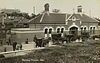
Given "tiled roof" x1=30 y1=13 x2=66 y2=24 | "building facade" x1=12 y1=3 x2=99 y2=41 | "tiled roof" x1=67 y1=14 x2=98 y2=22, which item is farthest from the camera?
"tiled roof" x1=67 y1=14 x2=98 y2=22

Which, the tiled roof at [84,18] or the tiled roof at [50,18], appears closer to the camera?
the tiled roof at [50,18]

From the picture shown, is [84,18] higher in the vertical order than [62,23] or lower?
higher

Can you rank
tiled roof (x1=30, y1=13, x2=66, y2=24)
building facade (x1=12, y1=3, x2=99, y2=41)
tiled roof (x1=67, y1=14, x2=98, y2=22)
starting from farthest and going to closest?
tiled roof (x1=67, y1=14, x2=98, y2=22) → tiled roof (x1=30, y1=13, x2=66, y2=24) → building facade (x1=12, y1=3, x2=99, y2=41)

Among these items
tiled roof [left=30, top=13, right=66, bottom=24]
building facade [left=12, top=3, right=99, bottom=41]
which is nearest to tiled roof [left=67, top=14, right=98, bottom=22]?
building facade [left=12, top=3, right=99, bottom=41]

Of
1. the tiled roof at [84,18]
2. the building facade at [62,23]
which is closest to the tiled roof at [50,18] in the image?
the building facade at [62,23]

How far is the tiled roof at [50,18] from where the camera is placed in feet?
130

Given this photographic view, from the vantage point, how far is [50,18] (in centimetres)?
4072

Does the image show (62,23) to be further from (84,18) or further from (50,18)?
(84,18)

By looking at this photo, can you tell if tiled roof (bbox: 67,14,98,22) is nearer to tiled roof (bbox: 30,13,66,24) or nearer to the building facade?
the building facade

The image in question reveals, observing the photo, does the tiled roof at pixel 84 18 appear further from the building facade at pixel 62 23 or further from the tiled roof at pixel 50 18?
the tiled roof at pixel 50 18

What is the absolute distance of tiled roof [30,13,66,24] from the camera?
39.5m

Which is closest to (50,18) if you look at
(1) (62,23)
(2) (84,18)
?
(1) (62,23)

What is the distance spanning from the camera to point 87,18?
44250 mm

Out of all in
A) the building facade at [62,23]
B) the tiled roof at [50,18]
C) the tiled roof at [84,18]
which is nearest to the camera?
the building facade at [62,23]
